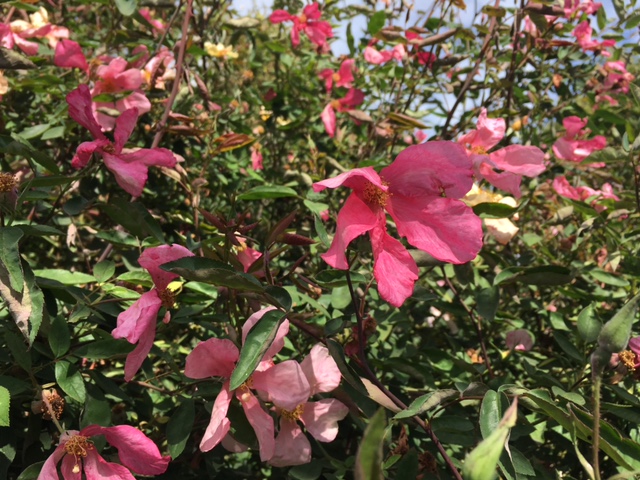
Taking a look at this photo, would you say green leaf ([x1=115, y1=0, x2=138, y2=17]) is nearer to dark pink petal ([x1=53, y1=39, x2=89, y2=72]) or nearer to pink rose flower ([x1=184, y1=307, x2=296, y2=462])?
dark pink petal ([x1=53, y1=39, x2=89, y2=72])

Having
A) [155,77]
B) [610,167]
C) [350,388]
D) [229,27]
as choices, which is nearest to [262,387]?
[350,388]

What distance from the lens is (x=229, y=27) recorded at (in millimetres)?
1808

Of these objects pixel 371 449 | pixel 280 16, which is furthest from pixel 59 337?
pixel 280 16

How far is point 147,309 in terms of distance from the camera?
852 mm

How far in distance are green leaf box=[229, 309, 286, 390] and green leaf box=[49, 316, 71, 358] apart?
0.35m

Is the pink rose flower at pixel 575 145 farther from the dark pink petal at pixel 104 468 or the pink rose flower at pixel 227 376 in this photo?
the dark pink petal at pixel 104 468

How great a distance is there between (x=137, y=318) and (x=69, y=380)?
165 mm

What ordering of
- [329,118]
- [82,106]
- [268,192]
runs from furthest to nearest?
1. [329,118]
2. [268,192]
3. [82,106]

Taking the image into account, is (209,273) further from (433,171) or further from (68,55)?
(68,55)

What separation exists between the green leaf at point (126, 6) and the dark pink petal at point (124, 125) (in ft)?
1.19

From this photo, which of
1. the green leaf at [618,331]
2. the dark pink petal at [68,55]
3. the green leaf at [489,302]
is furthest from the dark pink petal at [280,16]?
the green leaf at [618,331]

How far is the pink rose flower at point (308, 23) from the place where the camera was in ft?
6.89

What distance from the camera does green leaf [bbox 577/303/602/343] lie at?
1.07m

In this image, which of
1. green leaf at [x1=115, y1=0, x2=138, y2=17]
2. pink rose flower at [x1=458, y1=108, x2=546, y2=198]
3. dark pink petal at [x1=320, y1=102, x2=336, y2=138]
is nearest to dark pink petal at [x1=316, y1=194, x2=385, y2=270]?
pink rose flower at [x1=458, y1=108, x2=546, y2=198]
